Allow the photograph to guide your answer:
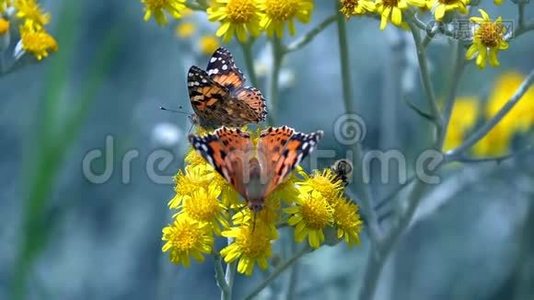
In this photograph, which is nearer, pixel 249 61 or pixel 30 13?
pixel 249 61

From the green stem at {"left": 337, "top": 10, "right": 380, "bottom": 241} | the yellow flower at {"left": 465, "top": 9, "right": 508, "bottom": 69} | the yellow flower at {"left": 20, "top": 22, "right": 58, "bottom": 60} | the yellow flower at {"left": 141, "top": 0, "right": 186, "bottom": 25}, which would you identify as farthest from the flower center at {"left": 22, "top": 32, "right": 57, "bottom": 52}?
the yellow flower at {"left": 465, "top": 9, "right": 508, "bottom": 69}

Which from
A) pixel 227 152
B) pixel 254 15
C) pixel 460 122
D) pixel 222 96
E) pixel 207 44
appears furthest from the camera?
pixel 460 122

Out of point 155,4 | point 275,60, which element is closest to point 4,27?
point 155,4

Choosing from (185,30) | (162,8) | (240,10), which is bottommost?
(240,10)

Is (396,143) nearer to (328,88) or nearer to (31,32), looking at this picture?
(328,88)

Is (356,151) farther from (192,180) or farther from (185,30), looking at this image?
(185,30)

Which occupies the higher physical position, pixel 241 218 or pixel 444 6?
pixel 444 6
